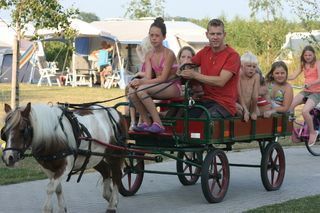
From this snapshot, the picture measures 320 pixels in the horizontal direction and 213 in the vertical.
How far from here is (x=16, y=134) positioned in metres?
6.59

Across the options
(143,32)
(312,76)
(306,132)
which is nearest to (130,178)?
(306,132)

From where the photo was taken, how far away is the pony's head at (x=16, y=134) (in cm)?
652

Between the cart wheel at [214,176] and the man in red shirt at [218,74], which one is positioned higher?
the man in red shirt at [218,74]

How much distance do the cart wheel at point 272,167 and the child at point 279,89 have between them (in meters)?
0.56

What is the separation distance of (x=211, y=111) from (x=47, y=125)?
242cm

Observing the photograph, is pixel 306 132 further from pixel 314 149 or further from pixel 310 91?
pixel 310 91

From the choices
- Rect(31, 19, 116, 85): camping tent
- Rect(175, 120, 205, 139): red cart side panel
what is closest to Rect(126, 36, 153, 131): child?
Rect(175, 120, 205, 139): red cart side panel

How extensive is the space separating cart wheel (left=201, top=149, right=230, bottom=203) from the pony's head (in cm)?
241

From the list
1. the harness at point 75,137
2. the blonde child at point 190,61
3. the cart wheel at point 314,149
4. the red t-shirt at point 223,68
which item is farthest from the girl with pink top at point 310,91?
the harness at point 75,137

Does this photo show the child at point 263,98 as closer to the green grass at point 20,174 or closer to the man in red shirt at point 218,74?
the man in red shirt at point 218,74

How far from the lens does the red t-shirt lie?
8.57m

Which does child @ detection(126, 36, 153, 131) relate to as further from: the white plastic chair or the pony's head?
the white plastic chair

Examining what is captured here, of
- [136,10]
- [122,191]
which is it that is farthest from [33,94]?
[136,10]

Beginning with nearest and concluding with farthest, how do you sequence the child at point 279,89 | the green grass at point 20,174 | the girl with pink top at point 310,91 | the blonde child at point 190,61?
1. the blonde child at point 190,61
2. the green grass at point 20,174
3. the child at point 279,89
4. the girl with pink top at point 310,91
